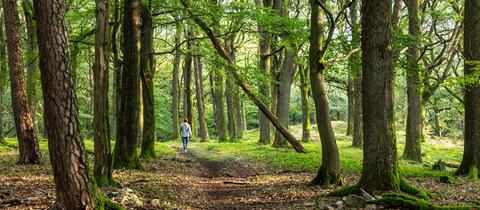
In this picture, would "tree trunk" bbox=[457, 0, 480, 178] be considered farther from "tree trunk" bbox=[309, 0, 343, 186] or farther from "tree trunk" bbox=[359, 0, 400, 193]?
"tree trunk" bbox=[359, 0, 400, 193]

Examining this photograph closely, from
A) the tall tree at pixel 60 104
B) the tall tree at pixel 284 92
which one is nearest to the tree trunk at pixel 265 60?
the tall tree at pixel 284 92

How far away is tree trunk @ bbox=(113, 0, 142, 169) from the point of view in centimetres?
1246

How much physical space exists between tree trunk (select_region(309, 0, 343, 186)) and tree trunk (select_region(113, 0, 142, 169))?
5256 millimetres

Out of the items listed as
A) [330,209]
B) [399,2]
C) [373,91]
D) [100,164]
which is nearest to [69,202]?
[100,164]

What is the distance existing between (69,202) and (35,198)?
244 cm

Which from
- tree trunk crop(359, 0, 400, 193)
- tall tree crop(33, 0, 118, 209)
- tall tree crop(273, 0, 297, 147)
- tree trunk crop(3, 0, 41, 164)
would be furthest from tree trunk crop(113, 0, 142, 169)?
tall tree crop(273, 0, 297, 147)

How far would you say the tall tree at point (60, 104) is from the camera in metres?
5.03

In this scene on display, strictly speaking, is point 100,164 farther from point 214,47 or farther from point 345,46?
point 214,47

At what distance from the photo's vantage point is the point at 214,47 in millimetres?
18156

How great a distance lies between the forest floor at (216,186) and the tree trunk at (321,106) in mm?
455

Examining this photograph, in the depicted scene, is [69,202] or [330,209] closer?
[69,202]

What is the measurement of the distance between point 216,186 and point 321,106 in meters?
3.59

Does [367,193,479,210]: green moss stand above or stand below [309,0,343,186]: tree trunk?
below

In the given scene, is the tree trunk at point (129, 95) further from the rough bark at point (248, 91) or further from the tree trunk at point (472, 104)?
the tree trunk at point (472, 104)
